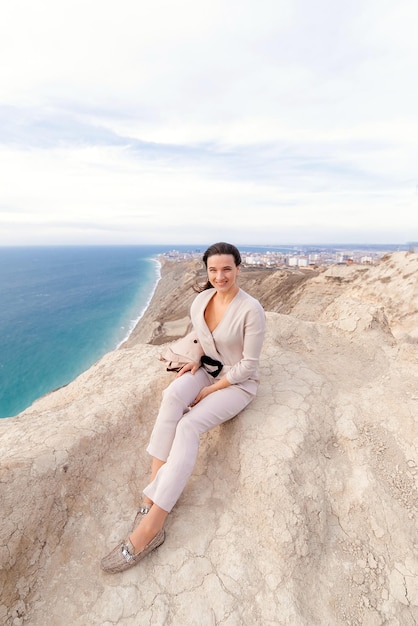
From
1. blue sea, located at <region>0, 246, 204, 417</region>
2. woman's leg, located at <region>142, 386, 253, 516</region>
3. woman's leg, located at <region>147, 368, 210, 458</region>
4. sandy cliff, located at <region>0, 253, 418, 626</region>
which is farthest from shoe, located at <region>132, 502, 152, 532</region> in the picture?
blue sea, located at <region>0, 246, 204, 417</region>

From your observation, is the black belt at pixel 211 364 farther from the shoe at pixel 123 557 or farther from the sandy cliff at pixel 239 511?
the shoe at pixel 123 557

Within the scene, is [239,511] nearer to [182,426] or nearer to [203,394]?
[182,426]

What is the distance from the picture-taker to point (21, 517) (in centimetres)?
353

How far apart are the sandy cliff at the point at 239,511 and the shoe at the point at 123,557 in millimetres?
101

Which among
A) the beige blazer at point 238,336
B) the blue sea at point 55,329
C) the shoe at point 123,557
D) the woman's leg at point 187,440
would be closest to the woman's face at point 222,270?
the beige blazer at point 238,336

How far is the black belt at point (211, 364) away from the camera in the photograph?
4.48 m

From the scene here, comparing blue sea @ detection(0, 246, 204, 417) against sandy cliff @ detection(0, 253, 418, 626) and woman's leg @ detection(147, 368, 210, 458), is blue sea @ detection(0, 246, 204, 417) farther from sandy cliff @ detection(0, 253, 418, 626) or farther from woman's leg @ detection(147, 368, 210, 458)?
woman's leg @ detection(147, 368, 210, 458)

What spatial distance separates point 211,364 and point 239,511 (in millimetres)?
1718

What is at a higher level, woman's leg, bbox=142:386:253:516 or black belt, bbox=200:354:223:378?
black belt, bbox=200:354:223:378

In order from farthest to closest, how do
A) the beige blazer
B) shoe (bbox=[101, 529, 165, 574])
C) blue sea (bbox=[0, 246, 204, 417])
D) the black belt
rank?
1. blue sea (bbox=[0, 246, 204, 417])
2. the black belt
3. the beige blazer
4. shoe (bbox=[101, 529, 165, 574])

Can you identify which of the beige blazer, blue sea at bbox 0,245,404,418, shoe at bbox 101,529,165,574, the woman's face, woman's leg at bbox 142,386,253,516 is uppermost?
the woman's face

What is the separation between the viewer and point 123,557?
3354 millimetres

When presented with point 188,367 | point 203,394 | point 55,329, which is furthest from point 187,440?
point 55,329

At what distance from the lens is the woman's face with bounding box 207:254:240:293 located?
13.3 ft
